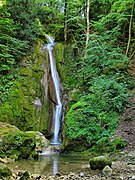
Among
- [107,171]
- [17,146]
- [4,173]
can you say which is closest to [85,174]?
[107,171]

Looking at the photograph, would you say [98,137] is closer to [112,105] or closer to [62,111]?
[112,105]

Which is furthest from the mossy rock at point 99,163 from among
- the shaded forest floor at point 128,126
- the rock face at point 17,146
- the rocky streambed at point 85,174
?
the shaded forest floor at point 128,126

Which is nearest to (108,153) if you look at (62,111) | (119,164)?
(119,164)

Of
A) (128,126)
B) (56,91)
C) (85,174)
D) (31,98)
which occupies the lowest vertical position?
(85,174)

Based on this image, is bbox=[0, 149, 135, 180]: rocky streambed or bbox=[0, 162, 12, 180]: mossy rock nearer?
bbox=[0, 162, 12, 180]: mossy rock

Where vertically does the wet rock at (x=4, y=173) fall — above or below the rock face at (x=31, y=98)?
below

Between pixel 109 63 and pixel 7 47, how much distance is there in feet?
19.1

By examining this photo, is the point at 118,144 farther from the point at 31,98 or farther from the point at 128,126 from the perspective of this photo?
the point at 31,98

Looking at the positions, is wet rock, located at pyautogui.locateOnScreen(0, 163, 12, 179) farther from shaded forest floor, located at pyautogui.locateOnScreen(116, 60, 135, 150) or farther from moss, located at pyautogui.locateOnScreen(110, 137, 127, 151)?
shaded forest floor, located at pyautogui.locateOnScreen(116, 60, 135, 150)

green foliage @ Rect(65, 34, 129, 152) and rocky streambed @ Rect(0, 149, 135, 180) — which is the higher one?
green foliage @ Rect(65, 34, 129, 152)

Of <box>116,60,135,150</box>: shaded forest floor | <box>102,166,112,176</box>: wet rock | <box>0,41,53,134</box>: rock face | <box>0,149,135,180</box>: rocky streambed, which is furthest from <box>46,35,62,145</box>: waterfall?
<box>102,166,112,176</box>: wet rock

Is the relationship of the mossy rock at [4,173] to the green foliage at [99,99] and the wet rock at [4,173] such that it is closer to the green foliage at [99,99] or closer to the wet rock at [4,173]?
the wet rock at [4,173]

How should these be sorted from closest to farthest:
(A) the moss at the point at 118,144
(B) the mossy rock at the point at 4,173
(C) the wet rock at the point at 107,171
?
(B) the mossy rock at the point at 4,173 < (C) the wet rock at the point at 107,171 < (A) the moss at the point at 118,144

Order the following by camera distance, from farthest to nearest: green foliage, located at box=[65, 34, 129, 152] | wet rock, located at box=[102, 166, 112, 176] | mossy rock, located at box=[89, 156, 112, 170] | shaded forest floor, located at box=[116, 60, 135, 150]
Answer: green foliage, located at box=[65, 34, 129, 152] → shaded forest floor, located at box=[116, 60, 135, 150] → mossy rock, located at box=[89, 156, 112, 170] → wet rock, located at box=[102, 166, 112, 176]
